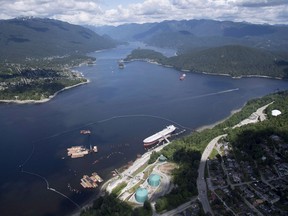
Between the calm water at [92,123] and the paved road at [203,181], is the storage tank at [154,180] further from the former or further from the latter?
the calm water at [92,123]

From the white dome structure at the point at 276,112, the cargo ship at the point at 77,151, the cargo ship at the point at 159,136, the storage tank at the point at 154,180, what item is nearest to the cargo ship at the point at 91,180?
the cargo ship at the point at 77,151

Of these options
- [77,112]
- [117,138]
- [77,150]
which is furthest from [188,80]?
[77,150]

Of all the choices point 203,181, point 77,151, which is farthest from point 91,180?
point 203,181

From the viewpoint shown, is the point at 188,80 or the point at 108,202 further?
the point at 188,80

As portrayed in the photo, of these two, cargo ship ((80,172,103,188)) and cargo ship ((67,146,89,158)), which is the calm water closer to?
cargo ship ((80,172,103,188))

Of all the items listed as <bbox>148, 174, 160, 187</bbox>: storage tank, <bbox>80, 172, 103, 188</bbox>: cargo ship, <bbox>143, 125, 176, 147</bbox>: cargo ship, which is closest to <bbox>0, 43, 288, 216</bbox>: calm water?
<bbox>80, 172, 103, 188</bbox>: cargo ship

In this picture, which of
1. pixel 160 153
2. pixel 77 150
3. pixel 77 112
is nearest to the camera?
pixel 160 153

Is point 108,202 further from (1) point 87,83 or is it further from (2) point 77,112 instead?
(1) point 87,83

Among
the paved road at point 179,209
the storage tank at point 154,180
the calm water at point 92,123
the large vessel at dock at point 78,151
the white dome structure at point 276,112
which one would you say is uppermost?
the storage tank at point 154,180
